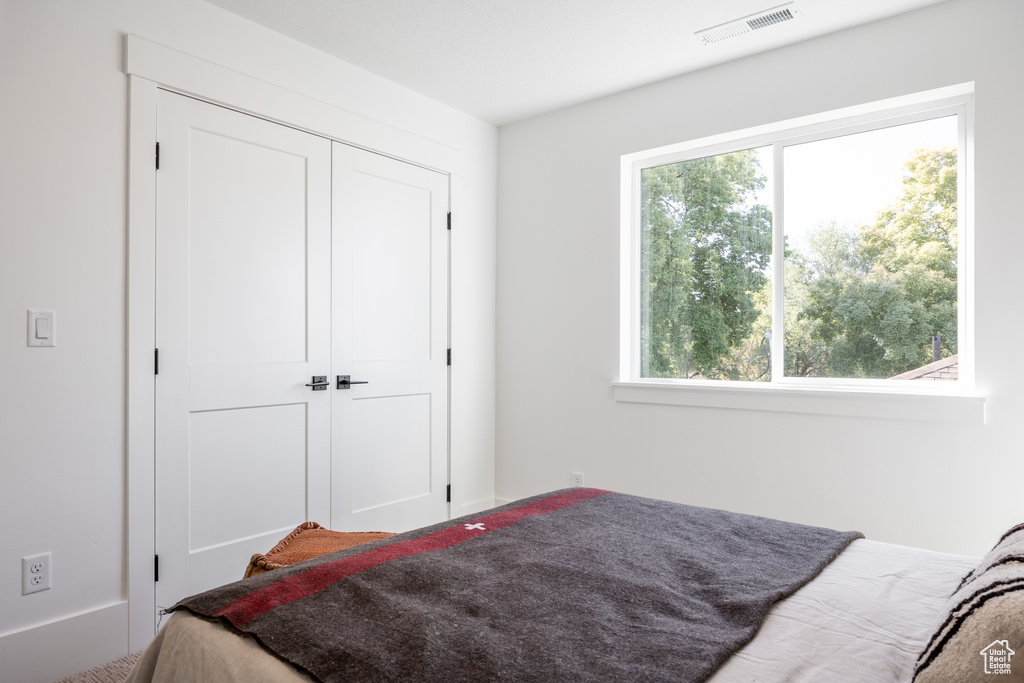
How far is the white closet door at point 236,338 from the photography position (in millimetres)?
2439

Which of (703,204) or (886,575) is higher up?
(703,204)

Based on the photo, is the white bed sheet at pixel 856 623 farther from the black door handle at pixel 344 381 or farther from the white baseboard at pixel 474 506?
the white baseboard at pixel 474 506

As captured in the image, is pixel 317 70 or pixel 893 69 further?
pixel 317 70

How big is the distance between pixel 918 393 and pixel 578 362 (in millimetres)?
1721

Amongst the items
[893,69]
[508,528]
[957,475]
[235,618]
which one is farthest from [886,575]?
[893,69]

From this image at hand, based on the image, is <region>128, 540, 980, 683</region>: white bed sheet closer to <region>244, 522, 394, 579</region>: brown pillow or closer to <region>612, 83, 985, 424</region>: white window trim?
<region>244, 522, 394, 579</region>: brown pillow

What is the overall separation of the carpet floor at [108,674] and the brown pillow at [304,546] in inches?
27.6

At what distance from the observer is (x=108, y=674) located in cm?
213

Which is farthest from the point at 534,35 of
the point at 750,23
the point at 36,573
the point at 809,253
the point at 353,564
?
the point at 36,573

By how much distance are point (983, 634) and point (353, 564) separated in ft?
3.77

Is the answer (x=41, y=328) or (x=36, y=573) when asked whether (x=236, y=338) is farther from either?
(x=36, y=573)

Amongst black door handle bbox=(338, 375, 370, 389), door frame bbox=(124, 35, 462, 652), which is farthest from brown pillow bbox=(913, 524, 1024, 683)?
black door handle bbox=(338, 375, 370, 389)

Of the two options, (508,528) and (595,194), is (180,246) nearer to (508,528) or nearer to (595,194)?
(508,528)

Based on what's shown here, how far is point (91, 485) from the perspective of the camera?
87.1 inches
